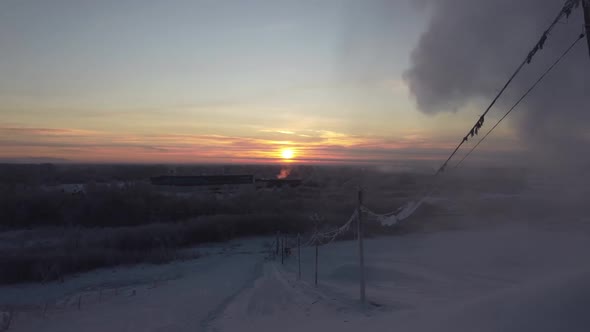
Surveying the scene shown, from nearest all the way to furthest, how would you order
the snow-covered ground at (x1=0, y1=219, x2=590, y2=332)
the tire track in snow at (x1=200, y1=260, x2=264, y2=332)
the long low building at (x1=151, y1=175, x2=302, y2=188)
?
1. the snow-covered ground at (x1=0, y1=219, x2=590, y2=332)
2. the tire track in snow at (x1=200, y1=260, x2=264, y2=332)
3. the long low building at (x1=151, y1=175, x2=302, y2=188)

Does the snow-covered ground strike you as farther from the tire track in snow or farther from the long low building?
the long low building

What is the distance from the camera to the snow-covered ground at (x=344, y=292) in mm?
6312

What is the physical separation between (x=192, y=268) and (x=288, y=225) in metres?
12.7

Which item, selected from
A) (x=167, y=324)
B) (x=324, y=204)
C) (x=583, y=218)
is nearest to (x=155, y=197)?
(x=324, y=204)

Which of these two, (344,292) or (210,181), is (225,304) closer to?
(344,292)

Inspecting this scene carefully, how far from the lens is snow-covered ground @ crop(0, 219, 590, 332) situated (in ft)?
20.7

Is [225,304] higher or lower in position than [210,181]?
lower

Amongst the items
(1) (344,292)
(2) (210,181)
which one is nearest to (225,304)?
(1) (344,292)

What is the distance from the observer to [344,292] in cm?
1152

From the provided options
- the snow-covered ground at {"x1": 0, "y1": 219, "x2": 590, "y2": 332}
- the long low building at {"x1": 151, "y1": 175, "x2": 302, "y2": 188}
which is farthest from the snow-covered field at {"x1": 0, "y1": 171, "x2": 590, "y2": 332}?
the long low building at {"x1": 151, "y1": 175, "x2": 302, "y2": 188}

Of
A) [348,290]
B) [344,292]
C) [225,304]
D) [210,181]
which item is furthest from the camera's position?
[210,181]

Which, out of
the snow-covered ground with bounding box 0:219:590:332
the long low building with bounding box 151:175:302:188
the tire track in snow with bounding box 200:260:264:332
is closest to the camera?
the snow-covered ground with bounding box 0:219:590:332

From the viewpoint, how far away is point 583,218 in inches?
1120

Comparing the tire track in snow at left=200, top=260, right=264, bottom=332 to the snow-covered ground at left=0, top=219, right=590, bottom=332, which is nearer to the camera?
the snow-covered ground at left=0, top=219, right=590, bottom=332
